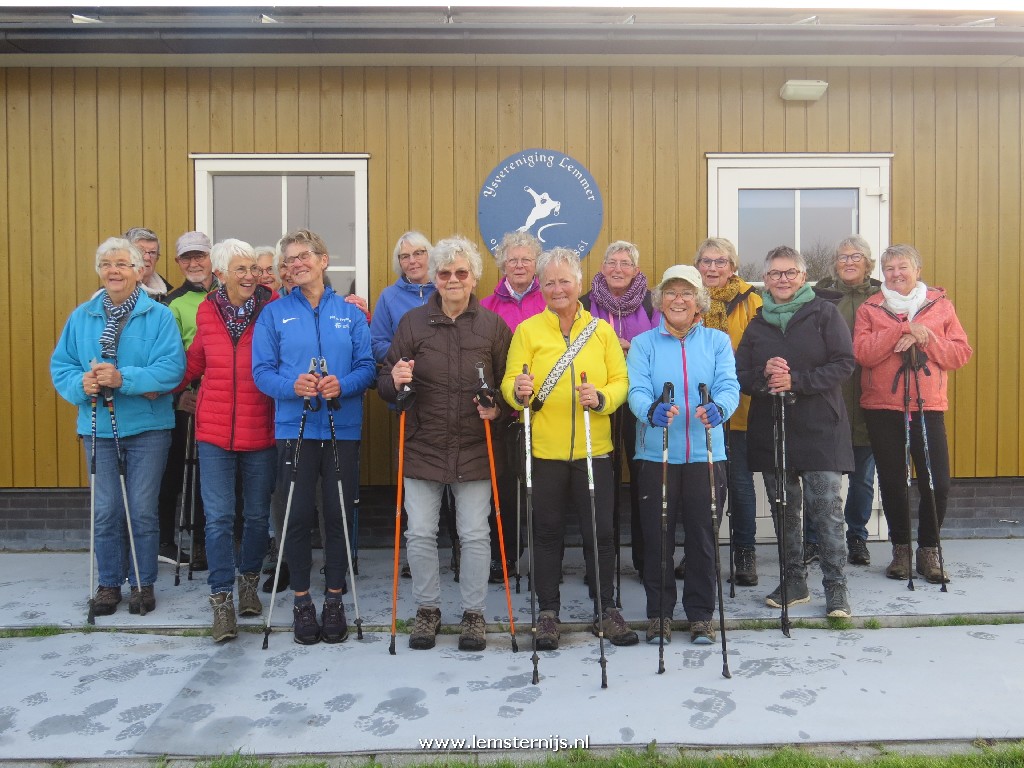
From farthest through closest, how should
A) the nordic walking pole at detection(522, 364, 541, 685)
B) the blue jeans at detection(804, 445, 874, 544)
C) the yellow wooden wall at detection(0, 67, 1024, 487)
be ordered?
1. the yellow wooden wall at detection(0, 67, 1024, 487)
2. the blue jeans at detection(804, 445, 874, 544)
3. the nordic walking pole at detection(522, 364, 541, 685)

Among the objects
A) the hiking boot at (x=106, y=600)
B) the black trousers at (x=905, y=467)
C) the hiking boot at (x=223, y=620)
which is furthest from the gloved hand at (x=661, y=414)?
the hiking boot at (x=106, y=600)

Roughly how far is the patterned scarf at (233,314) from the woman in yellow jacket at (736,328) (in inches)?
99.4

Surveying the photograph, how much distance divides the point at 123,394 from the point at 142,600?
3.67ft

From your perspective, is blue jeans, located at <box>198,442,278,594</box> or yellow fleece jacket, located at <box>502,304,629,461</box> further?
blue jeans, located at <box>198,442,278,594</box>

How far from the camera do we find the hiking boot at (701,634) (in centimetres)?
364

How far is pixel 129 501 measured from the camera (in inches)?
163

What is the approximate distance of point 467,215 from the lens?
213 inches

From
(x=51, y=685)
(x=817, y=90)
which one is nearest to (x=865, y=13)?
(x=817, y=90)

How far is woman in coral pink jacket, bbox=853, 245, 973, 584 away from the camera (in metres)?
4.44

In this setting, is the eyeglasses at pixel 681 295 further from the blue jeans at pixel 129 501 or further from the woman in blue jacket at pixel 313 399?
the blue jeans at pixel 129 501

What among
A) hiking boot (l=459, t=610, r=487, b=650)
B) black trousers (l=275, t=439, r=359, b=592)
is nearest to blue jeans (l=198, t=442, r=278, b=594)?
black trousers (l=275, t=439, r=359, b=592)

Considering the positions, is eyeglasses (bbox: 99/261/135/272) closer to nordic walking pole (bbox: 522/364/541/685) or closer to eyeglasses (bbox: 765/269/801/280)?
nordic walking pole (bbox: 522/364/541/685)

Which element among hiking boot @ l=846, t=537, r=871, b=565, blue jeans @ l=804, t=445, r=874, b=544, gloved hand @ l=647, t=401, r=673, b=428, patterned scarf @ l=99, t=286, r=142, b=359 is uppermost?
patterned scarf @ l=99, t=286, r=142, b=359

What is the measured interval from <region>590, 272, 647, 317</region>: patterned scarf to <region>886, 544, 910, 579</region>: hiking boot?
219 cm
